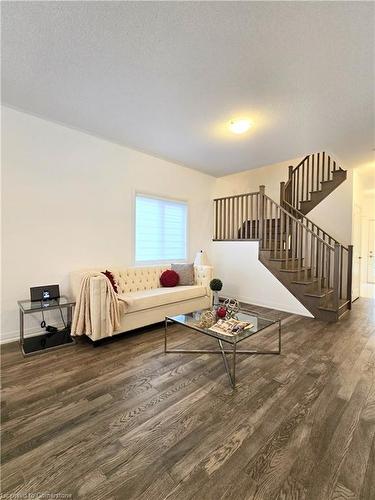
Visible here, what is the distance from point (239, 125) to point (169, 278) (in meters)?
2.44

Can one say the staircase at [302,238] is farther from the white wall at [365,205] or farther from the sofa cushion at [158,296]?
the sofa cushion at [158,296]

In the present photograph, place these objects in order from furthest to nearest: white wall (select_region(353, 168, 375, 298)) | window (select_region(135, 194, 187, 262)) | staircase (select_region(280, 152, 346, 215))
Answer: staircase (select_region(280, 152, 346, 215)) < white wall (select_region(353, 168, 375, 298)) < window (select_region(135, 194, 187, 262))

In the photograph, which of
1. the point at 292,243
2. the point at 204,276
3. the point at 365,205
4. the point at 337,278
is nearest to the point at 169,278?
the point at 204,276

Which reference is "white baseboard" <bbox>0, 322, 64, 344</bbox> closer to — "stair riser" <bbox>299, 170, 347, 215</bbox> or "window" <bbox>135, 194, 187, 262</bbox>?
"window" <bbox>135, 194, 187, 262</bbox>

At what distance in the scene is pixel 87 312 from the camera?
269cm

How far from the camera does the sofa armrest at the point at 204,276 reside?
3.99 meters

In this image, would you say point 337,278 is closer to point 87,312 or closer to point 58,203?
point 87,312

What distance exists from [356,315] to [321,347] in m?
1.84

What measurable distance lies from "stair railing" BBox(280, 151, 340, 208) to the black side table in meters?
5.00

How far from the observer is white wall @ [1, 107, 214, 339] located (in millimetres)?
2770

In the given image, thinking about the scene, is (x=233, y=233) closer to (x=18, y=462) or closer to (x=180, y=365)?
(x=180, y=365)

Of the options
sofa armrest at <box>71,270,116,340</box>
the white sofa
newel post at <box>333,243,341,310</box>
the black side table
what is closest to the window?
the white sofa

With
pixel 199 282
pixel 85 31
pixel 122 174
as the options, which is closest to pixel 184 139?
pixel 122 174

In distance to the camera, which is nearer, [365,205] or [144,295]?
[144,295]
